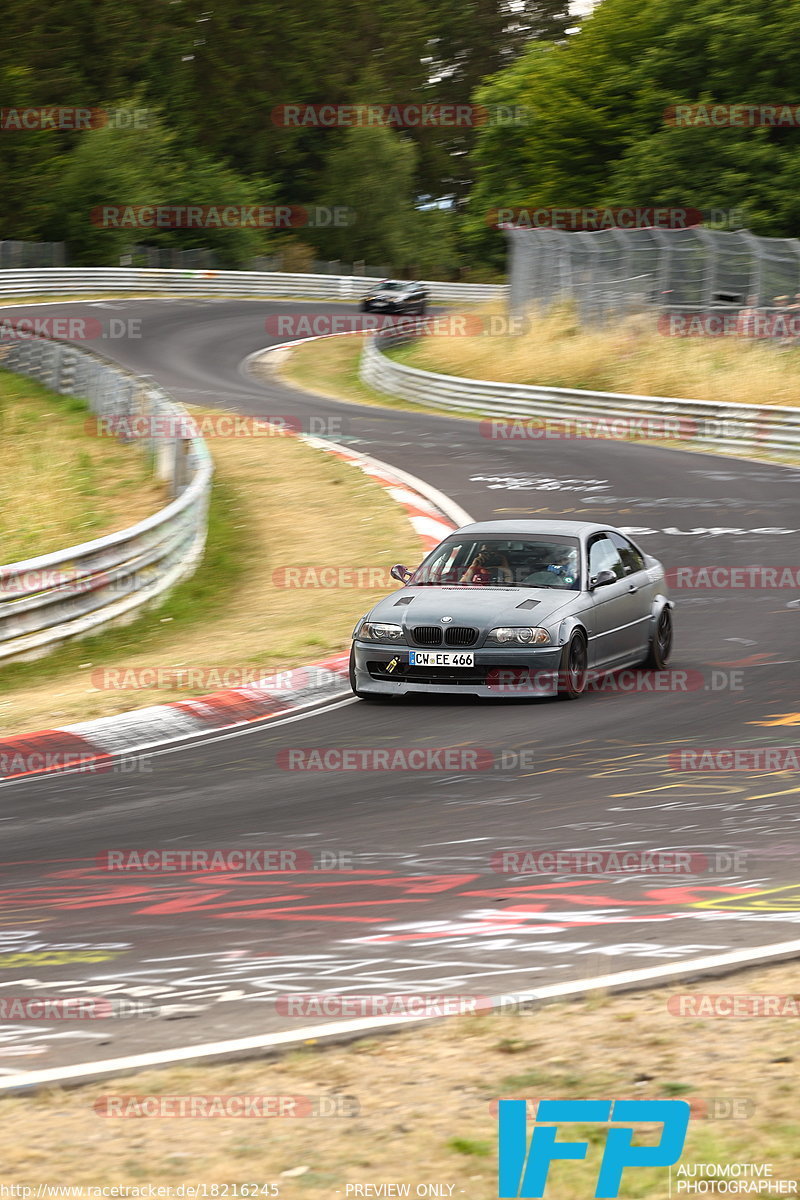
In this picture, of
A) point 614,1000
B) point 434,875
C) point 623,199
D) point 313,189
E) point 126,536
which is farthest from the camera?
point 313,189

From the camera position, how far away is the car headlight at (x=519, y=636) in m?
11.3

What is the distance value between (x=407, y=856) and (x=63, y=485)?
1459 cm

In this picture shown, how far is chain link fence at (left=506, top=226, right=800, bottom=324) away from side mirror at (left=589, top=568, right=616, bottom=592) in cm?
2128

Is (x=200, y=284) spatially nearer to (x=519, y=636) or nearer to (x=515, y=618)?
(x=515, y=618)

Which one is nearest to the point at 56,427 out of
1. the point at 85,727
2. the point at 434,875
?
the point at 85,727

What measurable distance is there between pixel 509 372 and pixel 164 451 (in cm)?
1758

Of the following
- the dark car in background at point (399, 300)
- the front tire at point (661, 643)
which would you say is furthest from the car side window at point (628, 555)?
the dark car in background at point (399, 300)

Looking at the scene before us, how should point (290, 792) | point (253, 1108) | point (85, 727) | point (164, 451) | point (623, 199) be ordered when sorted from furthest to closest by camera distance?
point (623, 199)
point (164, 451)
point (85, 727)
point (290, 792)
point (253, 1108)

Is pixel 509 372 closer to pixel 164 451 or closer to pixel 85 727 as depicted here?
pixel 164 451

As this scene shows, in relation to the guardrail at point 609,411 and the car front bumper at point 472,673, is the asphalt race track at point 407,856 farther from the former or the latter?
the guardrail at point 609,411

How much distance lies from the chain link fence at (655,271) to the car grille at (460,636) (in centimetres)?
2260

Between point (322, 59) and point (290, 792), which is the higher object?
point (322, 59)

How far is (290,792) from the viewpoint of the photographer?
29.3ft

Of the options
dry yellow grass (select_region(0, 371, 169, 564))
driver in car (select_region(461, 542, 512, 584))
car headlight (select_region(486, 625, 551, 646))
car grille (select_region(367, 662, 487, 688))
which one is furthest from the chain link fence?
car grille (select_region(367, 662, 487, 688))
